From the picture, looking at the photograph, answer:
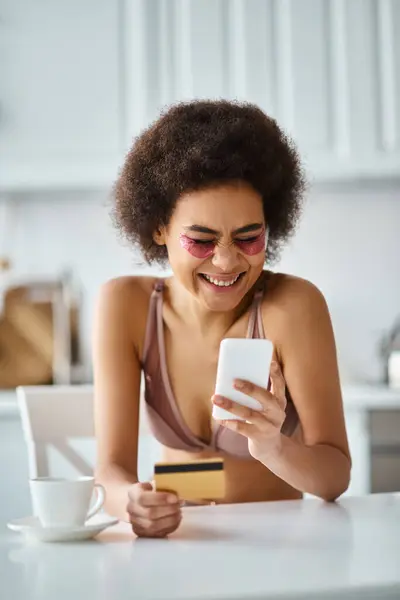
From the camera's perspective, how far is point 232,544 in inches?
40.2

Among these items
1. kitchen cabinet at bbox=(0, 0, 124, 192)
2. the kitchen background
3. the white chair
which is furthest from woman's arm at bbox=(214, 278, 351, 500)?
kitchen cabinet at bbox=(0, 0, 124, 192)

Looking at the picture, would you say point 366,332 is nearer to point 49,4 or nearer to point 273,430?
point 49,4

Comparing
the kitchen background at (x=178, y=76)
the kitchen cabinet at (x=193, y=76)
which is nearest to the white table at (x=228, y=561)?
the kitchen background at (x=178, y=76)

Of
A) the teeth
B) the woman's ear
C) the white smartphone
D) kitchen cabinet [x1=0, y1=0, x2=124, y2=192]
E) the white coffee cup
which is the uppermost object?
kitchen cabinet [x1=0, y1=0, x2=124, y2=192]

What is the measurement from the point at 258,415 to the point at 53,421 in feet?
2.63

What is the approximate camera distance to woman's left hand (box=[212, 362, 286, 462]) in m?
1.15

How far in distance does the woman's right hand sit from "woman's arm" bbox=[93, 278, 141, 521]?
0.32 meters

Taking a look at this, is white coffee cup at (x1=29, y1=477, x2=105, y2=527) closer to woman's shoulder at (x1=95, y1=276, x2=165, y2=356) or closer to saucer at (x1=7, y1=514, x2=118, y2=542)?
saucer at (x1=7, y1=514, x2=118, y2=542)

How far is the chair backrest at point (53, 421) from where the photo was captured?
1.84 meters

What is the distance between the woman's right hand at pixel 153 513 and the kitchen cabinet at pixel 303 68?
87.1 inches

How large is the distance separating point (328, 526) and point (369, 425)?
1696 mm

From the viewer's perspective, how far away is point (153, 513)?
3.54 feet

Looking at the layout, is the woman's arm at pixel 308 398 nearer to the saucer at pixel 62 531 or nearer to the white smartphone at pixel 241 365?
the white smartphone at pixel 241 365

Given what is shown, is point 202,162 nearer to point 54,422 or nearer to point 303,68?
point 54,422
